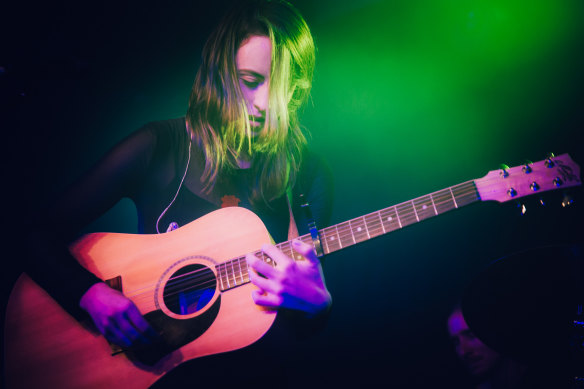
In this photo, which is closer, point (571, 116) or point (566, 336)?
point (566, 336)

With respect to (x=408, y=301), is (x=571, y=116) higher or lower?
higher

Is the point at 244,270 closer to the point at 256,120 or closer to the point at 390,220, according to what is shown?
the point at 390,220

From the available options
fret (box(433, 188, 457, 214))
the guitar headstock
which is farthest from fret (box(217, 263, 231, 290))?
the guitar headstock

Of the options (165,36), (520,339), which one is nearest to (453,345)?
(520,339)

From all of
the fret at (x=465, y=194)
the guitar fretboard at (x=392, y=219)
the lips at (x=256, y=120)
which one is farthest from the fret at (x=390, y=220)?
the lips at (x=256, y=120)

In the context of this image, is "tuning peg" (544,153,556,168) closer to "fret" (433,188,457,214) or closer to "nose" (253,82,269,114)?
"fret" (433,188,457,214)

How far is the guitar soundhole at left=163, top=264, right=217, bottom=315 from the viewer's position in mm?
1077

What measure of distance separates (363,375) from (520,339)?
1.07m

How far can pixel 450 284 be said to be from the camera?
171cm

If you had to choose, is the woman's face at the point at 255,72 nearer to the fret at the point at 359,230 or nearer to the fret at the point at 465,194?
the fret at the point at 359,230

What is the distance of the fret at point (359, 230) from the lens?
1.13 meters

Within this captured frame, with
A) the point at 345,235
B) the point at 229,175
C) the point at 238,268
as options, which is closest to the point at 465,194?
the point at 345,235

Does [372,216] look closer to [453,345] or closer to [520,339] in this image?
[520,339]

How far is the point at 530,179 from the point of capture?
1.09m
